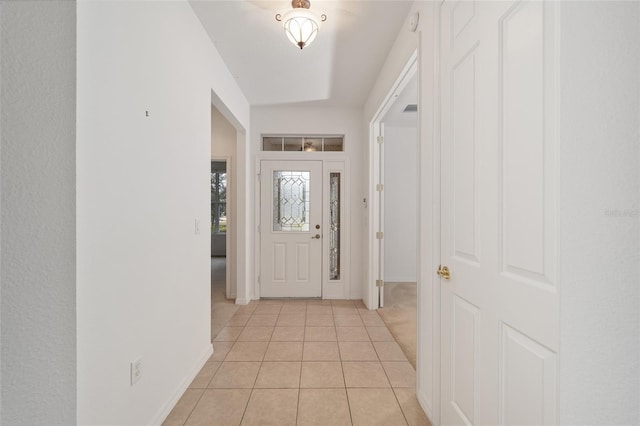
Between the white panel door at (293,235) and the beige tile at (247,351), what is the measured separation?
149 cm

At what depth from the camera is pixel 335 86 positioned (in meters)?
3.45

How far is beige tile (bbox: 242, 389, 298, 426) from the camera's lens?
5.68 ft

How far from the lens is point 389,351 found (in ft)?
8.63

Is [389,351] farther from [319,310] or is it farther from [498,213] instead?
[498,213]

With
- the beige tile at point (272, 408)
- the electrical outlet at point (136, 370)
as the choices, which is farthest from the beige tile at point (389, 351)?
the electrical outlet at point (136, 370)

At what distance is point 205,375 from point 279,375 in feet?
1.79

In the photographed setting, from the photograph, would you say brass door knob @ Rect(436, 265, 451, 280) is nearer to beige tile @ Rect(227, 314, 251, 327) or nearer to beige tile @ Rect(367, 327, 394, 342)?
beige tile @ Rect(367, 327, 394, 342)

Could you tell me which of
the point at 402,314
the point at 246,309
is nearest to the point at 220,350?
the point at 246,309

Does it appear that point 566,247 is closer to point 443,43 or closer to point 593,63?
point 593,63

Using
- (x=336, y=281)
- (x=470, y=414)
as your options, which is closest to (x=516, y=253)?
(x=470, y=414)

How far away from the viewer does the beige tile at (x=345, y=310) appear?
11.9ft

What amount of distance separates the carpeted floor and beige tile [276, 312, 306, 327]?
93 centimetres

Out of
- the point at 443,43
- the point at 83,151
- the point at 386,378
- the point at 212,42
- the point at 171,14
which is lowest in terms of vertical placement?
the point at 386,378

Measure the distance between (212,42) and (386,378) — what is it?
301cm
